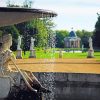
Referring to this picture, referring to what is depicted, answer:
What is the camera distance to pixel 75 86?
52.3 feet

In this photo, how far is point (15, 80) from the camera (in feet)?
41.0

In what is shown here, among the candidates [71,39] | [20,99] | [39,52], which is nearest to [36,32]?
[39,52]

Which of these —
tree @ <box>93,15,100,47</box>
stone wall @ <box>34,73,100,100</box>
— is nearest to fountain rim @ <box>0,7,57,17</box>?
stone wall @ <box>34,73,100,100</box>

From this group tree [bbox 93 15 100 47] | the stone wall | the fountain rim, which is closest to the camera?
the fountain rim

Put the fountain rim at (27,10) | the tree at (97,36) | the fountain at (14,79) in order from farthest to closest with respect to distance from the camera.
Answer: the tree at (97,36)
the fountain at (14,79)
the fountain rim at (27,10)

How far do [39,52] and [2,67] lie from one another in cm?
3517

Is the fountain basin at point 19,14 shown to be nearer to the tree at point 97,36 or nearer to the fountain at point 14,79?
the fountain at point 14,79

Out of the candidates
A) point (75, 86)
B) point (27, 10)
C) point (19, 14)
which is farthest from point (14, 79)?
point (75, 86)

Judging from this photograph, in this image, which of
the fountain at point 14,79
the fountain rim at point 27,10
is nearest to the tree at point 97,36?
the fountain at point 14,79

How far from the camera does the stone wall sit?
1584 cm

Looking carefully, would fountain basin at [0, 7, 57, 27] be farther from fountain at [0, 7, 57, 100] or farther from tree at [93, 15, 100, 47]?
tree at [93, 15, 100, 47]

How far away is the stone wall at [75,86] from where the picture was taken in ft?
52.0

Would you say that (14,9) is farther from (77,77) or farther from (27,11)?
(77,77)

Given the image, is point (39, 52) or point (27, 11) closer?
point (27, 11)
